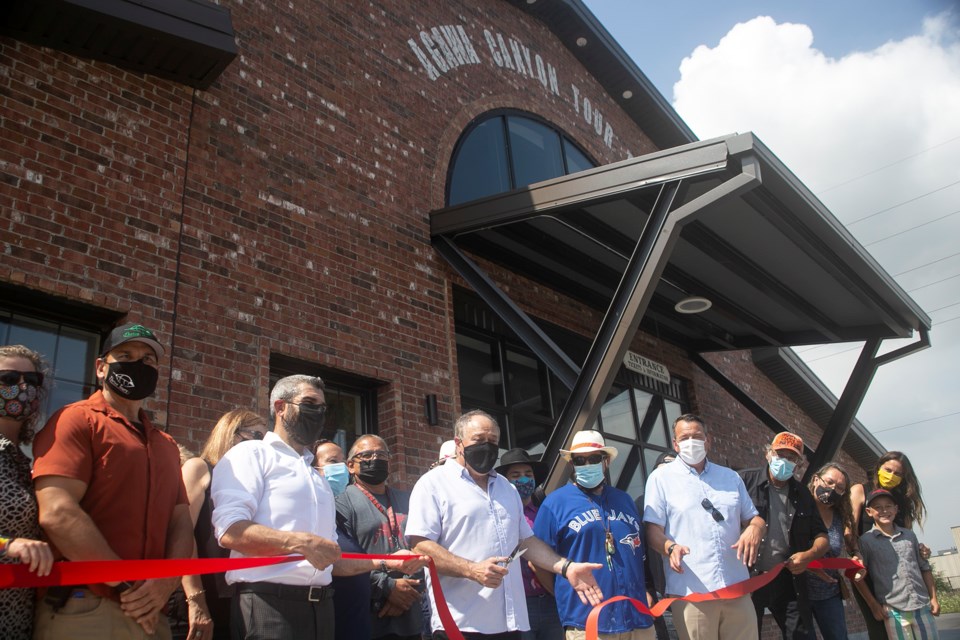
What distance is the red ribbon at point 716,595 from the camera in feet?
13.3

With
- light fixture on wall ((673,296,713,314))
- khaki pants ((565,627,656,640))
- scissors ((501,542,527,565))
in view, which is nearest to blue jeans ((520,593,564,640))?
khaki pants ((565,627,656,640))

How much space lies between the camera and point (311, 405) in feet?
12.1

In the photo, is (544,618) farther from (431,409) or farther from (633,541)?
(431,409)

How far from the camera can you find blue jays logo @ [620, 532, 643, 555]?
14.5 feet

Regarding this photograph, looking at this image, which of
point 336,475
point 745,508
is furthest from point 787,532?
point 336,475

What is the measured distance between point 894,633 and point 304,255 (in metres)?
5.09

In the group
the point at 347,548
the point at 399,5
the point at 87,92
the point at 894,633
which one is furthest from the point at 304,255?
the point at 894,633

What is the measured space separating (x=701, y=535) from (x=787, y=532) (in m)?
0.96

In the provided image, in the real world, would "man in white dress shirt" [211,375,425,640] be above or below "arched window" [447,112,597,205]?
below

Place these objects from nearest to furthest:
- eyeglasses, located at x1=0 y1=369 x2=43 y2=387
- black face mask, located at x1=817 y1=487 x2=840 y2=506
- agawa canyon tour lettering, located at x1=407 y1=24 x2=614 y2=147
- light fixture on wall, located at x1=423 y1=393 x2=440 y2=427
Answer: eyeglasses, located at x1=0 y1=369 x2=43 y2=387 < black face mask, located at x1=817 y1=487 x2=840 y2=506 < light fixture on wall, located at x1=423 y1=393 x2=440 y2=427 < agawa canyon tour lettering, located at x1=407 y1=24 x2=614 y2=147

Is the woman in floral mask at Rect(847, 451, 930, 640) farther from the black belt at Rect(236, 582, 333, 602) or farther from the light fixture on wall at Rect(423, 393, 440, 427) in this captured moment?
the black belt at Rect(236, 582, 333, 602)

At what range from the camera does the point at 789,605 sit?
536 cm

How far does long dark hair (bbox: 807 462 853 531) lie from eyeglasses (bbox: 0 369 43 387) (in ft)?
16.5

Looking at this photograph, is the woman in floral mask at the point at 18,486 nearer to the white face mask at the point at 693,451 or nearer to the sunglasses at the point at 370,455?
the sunglasses at the point at 370,455
